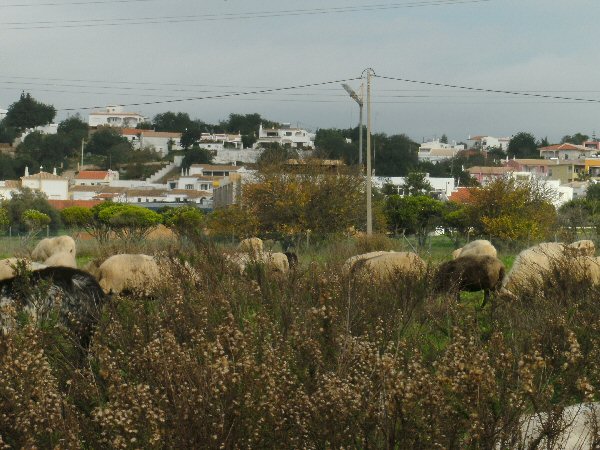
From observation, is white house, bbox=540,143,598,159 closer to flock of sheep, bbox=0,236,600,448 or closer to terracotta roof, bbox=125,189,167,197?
terracotta roof, bbox=125,189,167,197

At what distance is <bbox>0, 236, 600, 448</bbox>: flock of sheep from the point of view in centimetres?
979

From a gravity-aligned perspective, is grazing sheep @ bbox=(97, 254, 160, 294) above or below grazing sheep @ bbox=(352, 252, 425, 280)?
below

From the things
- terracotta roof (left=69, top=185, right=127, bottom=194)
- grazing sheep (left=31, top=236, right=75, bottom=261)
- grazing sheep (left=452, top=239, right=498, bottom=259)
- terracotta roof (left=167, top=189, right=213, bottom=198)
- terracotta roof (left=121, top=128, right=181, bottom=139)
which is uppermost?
terracotta roof (left=121, top=128, right=181, bottom=139)

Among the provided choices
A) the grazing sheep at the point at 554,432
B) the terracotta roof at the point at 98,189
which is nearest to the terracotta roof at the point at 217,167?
the terracotta roof at the point at 98,189

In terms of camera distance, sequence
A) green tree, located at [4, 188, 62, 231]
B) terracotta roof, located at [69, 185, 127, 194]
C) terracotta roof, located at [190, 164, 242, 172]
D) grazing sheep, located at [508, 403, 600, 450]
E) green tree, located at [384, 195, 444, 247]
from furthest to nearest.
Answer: terracotta roof, located at [190, 164, 242, 172] < terracotta roof, located at [69, 185, 127, 194] < green tree, located at [4, 188, 62, 231] < green tree, located at [384, 195, 444, 247] < grazing sheep, located at [508, 403, 600, 450]

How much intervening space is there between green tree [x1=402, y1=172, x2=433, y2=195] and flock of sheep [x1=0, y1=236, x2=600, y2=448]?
55.6 meters

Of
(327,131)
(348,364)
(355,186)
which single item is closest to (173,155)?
(327,131)

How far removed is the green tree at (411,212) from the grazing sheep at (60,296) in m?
39.4

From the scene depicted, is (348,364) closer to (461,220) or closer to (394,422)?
(394,422)

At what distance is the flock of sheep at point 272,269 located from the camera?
979 centimetres

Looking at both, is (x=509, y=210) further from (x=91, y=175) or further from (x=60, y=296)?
(x=91, y=175)

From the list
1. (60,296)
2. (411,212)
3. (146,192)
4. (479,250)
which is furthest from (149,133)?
(60,296)

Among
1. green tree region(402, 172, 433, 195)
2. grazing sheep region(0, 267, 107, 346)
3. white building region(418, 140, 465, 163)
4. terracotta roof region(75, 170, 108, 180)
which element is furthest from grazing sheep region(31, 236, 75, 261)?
white building region(418, 140, 465, 163)

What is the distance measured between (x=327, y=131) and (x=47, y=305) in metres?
119
